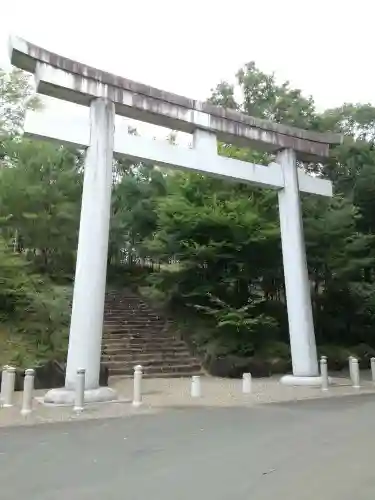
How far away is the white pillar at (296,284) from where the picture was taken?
13164 mm

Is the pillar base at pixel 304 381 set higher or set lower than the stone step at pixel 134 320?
lower

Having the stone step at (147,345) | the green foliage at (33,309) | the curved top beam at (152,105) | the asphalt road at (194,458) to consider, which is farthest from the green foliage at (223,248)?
the asphalt road at (194,458)

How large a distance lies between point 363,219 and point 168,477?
60.0ft

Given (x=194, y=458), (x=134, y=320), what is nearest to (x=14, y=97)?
(x=134, y=320)

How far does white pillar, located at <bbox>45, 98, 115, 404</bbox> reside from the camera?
9859 mm

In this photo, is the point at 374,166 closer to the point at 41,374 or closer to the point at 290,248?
the point at 290,248

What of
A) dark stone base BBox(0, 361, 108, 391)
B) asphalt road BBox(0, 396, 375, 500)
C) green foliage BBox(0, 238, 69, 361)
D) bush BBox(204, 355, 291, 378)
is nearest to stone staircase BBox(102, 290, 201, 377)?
bush BBox(204, 355, 291, 378)

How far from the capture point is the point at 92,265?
10328 mm

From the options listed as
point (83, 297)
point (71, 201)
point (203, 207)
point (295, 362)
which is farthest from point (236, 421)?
point (71, 201)

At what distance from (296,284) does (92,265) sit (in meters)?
6.13

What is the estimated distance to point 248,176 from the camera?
44.2ft

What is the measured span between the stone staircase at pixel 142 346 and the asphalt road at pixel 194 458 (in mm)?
6509

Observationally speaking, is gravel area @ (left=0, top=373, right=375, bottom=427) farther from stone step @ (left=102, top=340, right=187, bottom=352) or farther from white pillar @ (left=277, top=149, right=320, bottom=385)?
stone step @ (left=102, top=340, right=187, bottom=352)

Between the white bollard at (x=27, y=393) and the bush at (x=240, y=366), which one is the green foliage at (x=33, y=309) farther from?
the bush at (x=240, y=366)
